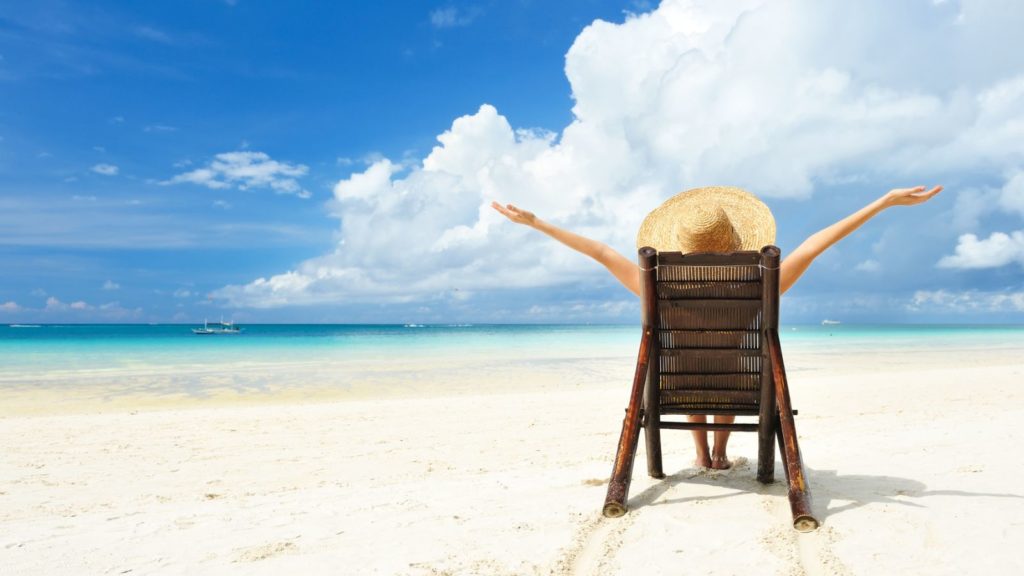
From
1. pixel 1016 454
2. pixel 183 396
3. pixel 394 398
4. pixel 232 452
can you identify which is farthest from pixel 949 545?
pixel 183 396

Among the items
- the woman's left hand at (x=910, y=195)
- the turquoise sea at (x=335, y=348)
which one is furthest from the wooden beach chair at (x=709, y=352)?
the turquoise sea at (x=335, y=348)

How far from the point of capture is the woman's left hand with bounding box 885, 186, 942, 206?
3.68 metres

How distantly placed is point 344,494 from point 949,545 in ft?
12.7

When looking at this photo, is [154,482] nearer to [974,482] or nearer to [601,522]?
[601,522]

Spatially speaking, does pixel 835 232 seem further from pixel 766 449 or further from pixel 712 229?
pixel 766 449

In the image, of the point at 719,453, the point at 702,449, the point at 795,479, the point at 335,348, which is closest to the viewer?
the point at 795,479

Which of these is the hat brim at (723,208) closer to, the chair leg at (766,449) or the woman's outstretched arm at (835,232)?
the woman's outstretched arm at (835,232)

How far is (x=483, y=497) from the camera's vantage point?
438 centimetres

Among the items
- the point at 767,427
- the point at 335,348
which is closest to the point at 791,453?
the point at 767,427

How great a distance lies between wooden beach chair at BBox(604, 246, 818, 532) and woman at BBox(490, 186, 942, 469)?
24 centimetres

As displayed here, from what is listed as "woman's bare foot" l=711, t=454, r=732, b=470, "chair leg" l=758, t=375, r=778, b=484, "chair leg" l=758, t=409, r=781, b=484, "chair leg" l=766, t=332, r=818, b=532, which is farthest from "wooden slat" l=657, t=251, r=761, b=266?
"woman's bare foot" l=711, t=454, r=732, b=470

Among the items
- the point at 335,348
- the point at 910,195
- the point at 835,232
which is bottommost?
the point at 335,348

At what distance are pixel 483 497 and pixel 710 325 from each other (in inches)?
78.2

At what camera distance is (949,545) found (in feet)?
10.1
